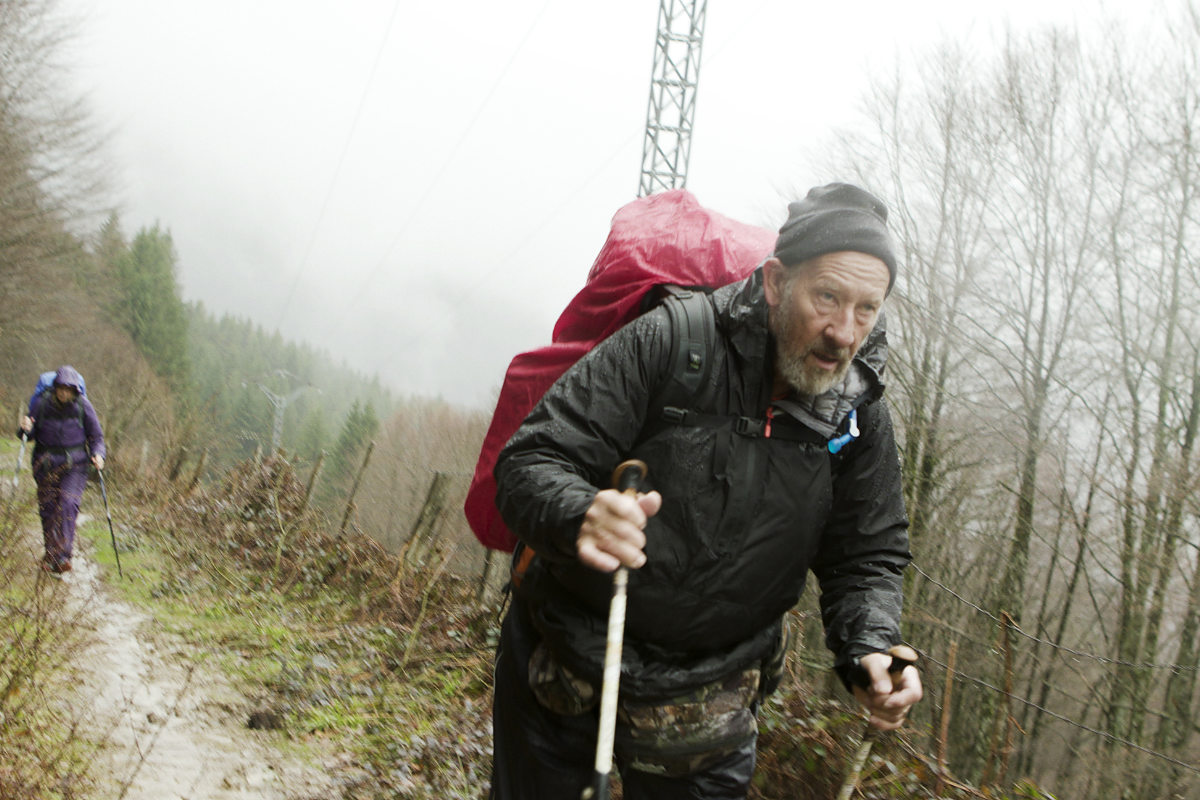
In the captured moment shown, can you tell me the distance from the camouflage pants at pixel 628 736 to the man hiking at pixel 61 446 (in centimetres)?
637

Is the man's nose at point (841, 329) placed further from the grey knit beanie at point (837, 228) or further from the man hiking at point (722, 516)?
the grey knit beanie at point (837, 228)

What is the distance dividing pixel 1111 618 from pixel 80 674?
19.6 metres

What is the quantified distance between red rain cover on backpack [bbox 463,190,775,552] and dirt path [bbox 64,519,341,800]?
2.12m

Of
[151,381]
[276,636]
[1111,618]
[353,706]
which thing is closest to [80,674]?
[353,706]

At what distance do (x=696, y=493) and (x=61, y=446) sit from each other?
280 inches

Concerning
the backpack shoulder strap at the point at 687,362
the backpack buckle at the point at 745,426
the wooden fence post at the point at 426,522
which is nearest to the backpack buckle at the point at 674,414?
the backpack shoulder strap at the point at 687,362

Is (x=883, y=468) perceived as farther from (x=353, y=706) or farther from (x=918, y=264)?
(x=918, y=264)

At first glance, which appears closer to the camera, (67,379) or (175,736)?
(175,736)

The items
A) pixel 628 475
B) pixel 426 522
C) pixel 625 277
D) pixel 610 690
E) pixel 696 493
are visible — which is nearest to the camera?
pixel 610 690

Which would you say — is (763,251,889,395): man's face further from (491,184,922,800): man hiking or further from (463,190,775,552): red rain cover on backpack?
(463,190,775,552): red rain cover on backpack

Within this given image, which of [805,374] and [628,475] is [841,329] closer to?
[805,374]

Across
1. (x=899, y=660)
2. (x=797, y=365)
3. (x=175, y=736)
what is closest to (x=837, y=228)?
(x=797, y=365)

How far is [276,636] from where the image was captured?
22.8ft

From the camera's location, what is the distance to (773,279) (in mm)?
1974
